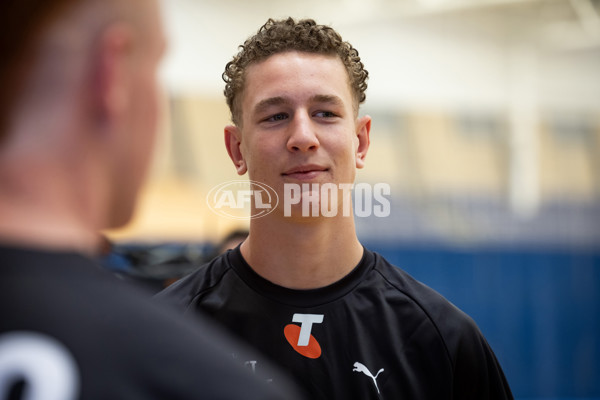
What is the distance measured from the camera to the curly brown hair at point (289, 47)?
6.99 feet

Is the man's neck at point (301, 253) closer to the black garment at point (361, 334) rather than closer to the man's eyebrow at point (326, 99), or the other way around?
the black garment at point (361, 334)

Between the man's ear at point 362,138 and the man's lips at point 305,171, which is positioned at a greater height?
→ the man's ear at point 362,138

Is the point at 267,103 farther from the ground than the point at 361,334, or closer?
farther from the ground

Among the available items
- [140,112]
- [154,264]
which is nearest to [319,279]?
[140,112]

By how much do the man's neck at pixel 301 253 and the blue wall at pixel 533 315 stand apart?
7652 millimetres

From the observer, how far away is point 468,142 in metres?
10.7

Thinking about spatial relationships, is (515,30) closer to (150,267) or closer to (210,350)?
(150,267)

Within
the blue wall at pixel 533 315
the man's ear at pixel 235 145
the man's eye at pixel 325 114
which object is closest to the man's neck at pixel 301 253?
the man's ear at pixel 235 145

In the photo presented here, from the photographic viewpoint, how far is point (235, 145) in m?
2.24

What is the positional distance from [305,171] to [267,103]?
0.25 m

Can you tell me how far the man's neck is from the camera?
81.0 inches

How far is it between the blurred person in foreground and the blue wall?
9052 mm

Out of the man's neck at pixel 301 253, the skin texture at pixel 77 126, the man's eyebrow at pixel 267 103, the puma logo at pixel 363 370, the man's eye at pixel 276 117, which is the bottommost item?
the puma logo at pixel 363 370

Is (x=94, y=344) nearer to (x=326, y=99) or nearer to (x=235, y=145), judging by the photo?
(x=326, y=99)
